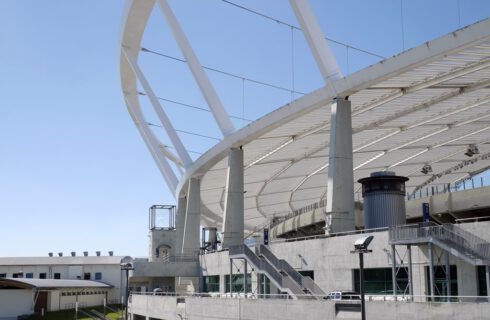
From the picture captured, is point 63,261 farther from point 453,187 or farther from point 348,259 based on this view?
point 348,259

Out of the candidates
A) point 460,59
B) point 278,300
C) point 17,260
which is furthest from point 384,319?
point 17,260

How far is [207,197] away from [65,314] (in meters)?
21.9

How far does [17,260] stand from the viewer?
107m

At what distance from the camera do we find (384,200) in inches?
1533

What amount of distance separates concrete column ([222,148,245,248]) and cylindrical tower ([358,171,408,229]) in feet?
44.6

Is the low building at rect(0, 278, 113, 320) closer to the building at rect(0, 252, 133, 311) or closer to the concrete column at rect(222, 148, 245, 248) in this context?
the building at rect(0, 252, 133, 311)

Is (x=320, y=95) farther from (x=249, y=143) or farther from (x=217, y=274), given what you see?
(x=217, y=274)

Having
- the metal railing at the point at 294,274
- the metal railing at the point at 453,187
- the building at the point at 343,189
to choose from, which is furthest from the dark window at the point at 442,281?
the metal railing at the point at 453,187

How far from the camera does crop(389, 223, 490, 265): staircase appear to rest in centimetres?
2712

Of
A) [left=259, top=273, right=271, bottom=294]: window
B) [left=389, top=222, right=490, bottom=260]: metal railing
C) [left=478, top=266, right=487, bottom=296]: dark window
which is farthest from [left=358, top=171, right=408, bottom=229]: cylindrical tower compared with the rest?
[left=478, top=266, right=487, bottom=296]: dark window

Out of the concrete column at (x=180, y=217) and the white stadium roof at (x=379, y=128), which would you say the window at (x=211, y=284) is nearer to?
the white stadium roof at (x=379, y=128)

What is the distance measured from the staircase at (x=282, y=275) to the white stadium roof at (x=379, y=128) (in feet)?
32.6

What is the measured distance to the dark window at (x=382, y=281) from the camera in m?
31.6

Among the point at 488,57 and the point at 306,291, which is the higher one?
the point at 488,57
